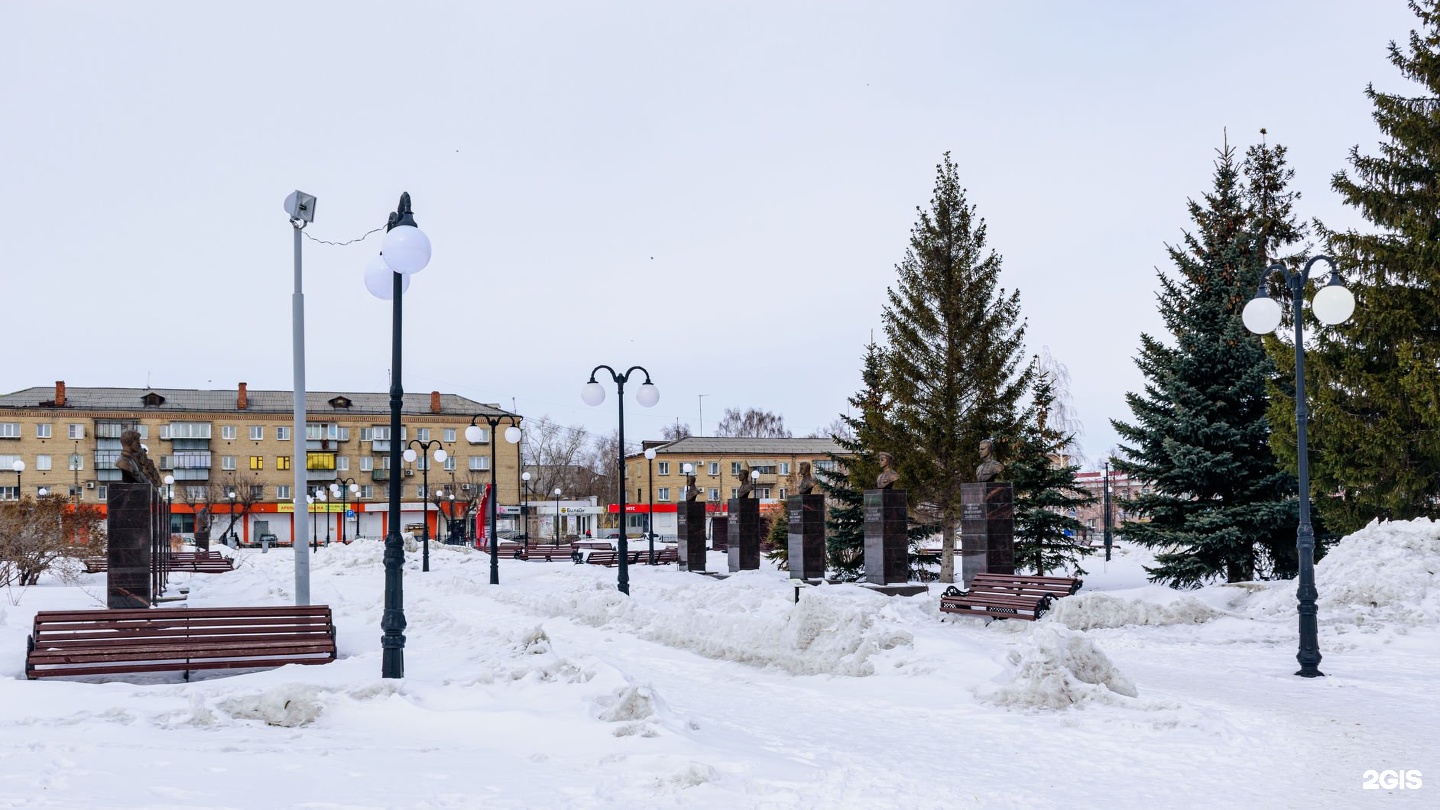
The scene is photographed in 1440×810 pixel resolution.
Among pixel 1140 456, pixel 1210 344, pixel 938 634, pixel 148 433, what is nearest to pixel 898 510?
pixel 1140 456

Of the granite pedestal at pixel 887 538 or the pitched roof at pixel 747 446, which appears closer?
the granite pedestal at pixel 887 538

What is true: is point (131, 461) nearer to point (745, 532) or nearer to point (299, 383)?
point (299, 383)

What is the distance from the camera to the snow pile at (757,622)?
12.5 meters

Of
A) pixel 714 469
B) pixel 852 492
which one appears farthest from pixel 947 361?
pixel 714 469

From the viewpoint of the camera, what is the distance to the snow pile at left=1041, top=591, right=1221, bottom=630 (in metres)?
15.2

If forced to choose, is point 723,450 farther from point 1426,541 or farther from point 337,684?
point 337,684

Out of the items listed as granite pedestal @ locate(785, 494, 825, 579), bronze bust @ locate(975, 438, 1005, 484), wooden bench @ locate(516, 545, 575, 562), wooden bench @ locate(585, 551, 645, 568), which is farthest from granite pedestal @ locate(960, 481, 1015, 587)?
wooden bench @ locate(516, 545, 575, 562)

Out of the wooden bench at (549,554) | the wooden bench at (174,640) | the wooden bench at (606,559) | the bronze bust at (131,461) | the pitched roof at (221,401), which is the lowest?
the wooden bench at (549,554)

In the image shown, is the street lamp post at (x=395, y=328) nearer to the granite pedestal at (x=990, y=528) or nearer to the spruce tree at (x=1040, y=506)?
the granite pedestal at (x=990, y=528)

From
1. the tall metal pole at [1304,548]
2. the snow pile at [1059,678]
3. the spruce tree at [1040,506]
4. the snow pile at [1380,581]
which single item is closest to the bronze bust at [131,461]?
the snow pile at [1059,678]

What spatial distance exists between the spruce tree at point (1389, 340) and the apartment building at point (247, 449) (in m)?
57.2

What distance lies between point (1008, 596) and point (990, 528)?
4.10 meters

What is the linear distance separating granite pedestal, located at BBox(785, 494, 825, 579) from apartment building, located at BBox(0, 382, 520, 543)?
157 feet

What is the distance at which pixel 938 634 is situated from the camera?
13.1 metres
